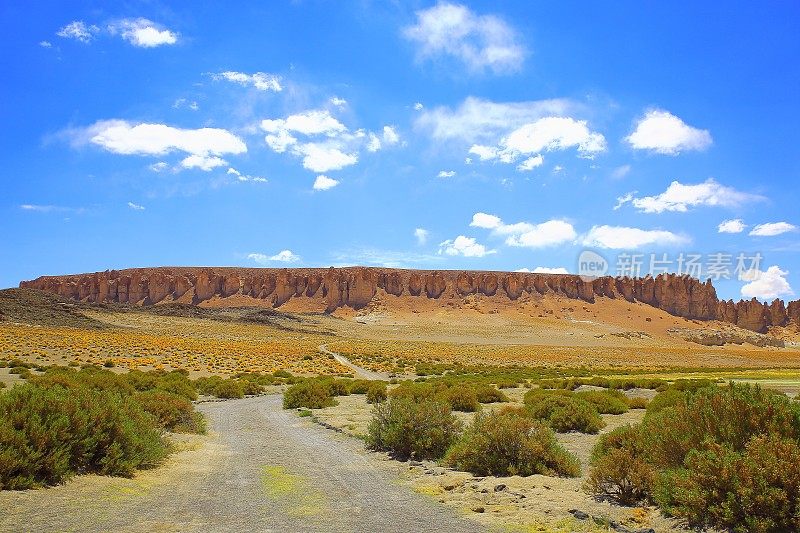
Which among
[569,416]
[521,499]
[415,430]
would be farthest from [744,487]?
[569,416]

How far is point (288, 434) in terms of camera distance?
15203 millimetres

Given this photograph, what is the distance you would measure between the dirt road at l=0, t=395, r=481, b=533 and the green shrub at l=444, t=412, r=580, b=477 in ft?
4.62

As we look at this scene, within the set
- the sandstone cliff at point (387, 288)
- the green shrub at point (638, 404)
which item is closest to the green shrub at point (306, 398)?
the green shrub at point (638, 404)

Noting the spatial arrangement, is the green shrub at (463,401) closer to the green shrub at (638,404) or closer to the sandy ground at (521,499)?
the green shrub at (638,404)

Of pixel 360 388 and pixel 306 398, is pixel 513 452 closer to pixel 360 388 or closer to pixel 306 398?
pixel 306 398

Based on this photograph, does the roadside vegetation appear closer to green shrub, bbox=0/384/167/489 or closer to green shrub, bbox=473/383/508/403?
green shrub, bbox=0/384/167/489

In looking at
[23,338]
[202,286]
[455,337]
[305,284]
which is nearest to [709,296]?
[455,337]

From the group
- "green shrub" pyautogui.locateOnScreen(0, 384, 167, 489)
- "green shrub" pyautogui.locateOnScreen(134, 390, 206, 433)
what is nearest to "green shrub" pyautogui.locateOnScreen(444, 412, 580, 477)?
"green shrub" pyautogui.locateOnScreen(0, 384, 167, 489)

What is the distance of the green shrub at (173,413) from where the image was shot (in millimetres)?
14406

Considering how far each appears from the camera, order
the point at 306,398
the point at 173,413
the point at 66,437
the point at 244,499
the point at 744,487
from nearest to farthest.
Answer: the point at 744,487 → the point at 244,499 → the point at 66,437 → the point at 173,413 → the point at 306,398

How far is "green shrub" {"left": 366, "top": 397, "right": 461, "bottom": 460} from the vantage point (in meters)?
11.6

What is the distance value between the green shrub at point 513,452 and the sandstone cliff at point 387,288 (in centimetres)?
13364

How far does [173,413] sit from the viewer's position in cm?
1478

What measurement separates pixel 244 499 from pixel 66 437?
2662 mm
